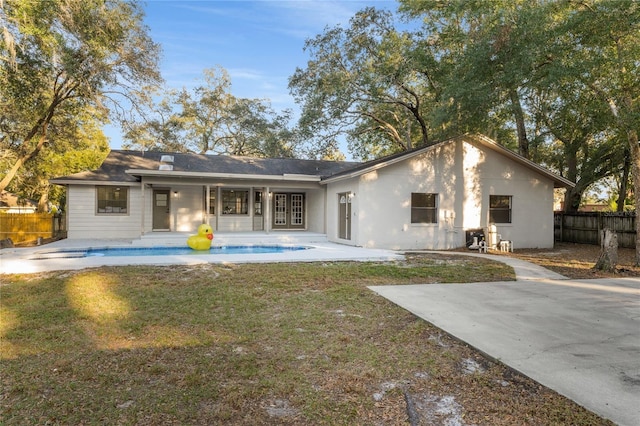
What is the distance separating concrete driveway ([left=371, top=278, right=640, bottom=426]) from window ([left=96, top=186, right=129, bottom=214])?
508 inches

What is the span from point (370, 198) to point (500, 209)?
5.55 m

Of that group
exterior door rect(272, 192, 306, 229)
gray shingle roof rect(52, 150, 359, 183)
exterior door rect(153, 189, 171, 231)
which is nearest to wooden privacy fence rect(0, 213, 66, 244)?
gray shingle roof rect(52, 150, 359, 183)

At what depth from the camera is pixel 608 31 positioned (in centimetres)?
938

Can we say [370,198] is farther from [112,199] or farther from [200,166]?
[112,199]

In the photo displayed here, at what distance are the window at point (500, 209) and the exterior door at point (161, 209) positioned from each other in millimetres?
13501

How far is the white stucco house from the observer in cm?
1366

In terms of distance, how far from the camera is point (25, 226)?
1538 cm

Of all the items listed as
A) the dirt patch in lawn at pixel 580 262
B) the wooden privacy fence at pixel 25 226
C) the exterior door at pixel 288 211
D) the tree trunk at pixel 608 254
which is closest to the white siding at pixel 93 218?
the wooden privacy fence at pixel 25 226

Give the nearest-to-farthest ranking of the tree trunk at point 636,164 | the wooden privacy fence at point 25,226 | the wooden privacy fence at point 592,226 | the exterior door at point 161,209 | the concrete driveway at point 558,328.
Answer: the concrete driveway at point 558,328, the tree trunk at point 636,164, the wooden privacy fence at point 592,226, the wooden privacy fence at point 25,226, the exterior door at point 161,209

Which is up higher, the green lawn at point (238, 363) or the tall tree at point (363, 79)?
the tall tree at point (363, 79)

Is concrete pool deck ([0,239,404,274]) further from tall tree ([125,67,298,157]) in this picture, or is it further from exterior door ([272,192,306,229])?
tall tree ([125,67,298,157])

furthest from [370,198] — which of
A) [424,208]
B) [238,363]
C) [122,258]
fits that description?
[238,363]

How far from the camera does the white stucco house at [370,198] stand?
44.8 feet

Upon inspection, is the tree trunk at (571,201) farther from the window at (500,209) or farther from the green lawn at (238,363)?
the green lawn at (238,363)
